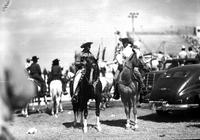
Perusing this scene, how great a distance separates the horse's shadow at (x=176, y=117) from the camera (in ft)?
44.9

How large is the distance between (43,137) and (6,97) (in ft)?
26.6

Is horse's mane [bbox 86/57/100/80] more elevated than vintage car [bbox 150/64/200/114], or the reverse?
horse's mane [bbox 86/57/100/80]

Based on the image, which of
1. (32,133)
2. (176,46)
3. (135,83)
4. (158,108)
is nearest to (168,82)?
(158,108)

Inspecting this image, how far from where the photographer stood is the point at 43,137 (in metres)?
11.2

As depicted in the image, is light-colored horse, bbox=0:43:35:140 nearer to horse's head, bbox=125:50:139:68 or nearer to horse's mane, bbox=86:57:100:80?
horse's mane, bbox=86:57:100:80

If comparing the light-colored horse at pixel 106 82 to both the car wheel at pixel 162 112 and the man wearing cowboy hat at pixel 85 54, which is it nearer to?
the car wheel at pixel 162 112

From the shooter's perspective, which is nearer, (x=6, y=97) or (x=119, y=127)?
(x=6, y=97)

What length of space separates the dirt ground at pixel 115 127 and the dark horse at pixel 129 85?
2.18 ft

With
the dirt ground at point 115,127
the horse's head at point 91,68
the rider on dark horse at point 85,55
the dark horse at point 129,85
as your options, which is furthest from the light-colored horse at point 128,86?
the rider on dark horse at point 85,55

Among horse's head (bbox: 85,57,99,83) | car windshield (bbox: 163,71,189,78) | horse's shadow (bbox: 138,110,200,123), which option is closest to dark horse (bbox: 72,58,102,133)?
horse's head (bbox: 85,57,99,83)

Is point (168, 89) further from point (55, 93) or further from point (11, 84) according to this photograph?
point (11, 84)

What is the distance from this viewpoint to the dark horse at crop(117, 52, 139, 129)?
39.7 feet

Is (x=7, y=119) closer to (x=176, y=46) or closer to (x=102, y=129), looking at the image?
(x=102, y=129)

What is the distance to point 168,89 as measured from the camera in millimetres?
13609
